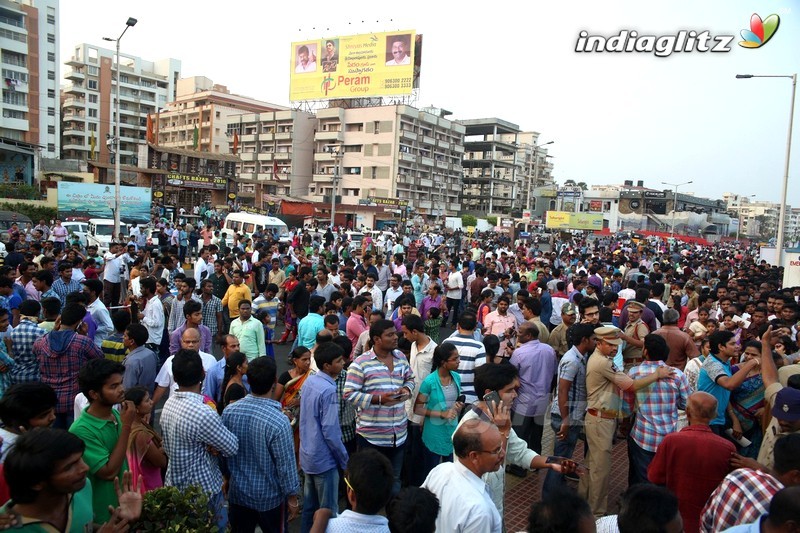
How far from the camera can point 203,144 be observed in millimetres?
73125

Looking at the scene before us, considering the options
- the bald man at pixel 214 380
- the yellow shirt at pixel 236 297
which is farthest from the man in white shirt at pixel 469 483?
the yellow shirt at pixel 236 297

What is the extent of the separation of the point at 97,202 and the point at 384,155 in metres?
36.2

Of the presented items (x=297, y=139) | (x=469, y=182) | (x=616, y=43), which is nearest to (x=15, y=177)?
(x=297, y=139)

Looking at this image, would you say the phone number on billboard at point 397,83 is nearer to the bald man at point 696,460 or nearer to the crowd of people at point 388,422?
the crowd of people at point 388,422

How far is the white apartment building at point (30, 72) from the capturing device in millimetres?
47844

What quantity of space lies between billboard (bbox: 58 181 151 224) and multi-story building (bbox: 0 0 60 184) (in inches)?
942

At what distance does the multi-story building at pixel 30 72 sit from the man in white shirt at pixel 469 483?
53.6m

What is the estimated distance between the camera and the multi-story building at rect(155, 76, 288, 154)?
72125mm

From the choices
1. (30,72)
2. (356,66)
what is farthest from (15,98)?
(356,66)

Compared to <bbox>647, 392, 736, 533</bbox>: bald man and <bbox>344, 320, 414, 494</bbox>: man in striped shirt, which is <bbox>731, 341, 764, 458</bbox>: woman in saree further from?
<bbox>344, 320, 414, 494</bbox>: man in striped shirt

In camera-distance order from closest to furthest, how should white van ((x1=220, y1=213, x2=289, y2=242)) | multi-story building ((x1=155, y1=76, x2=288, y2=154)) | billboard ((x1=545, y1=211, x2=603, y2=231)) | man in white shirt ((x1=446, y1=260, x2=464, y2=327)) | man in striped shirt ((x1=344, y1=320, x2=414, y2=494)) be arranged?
man in striped shirt ((x1=344, y1=320, x2=414, y2=494)), man in white shirt ((x1=446, y1=260, x2=464, y2=327)), white van ((x1=220, y1=213, x2=289, y2=242)), billboard ((x1=545, y1=211, x2=603, y2=231)), multi-story building ((x1=155, y1=76, x2=288, y2=154))

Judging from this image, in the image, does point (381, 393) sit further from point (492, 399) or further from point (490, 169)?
point (490, 169)

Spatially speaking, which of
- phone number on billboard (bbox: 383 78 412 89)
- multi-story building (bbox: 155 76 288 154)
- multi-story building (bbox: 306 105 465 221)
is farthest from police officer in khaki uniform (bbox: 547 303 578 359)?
multi-story building (bbox: 155 76 288 154)

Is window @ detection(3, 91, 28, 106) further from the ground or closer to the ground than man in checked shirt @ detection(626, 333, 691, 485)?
further from the ground
